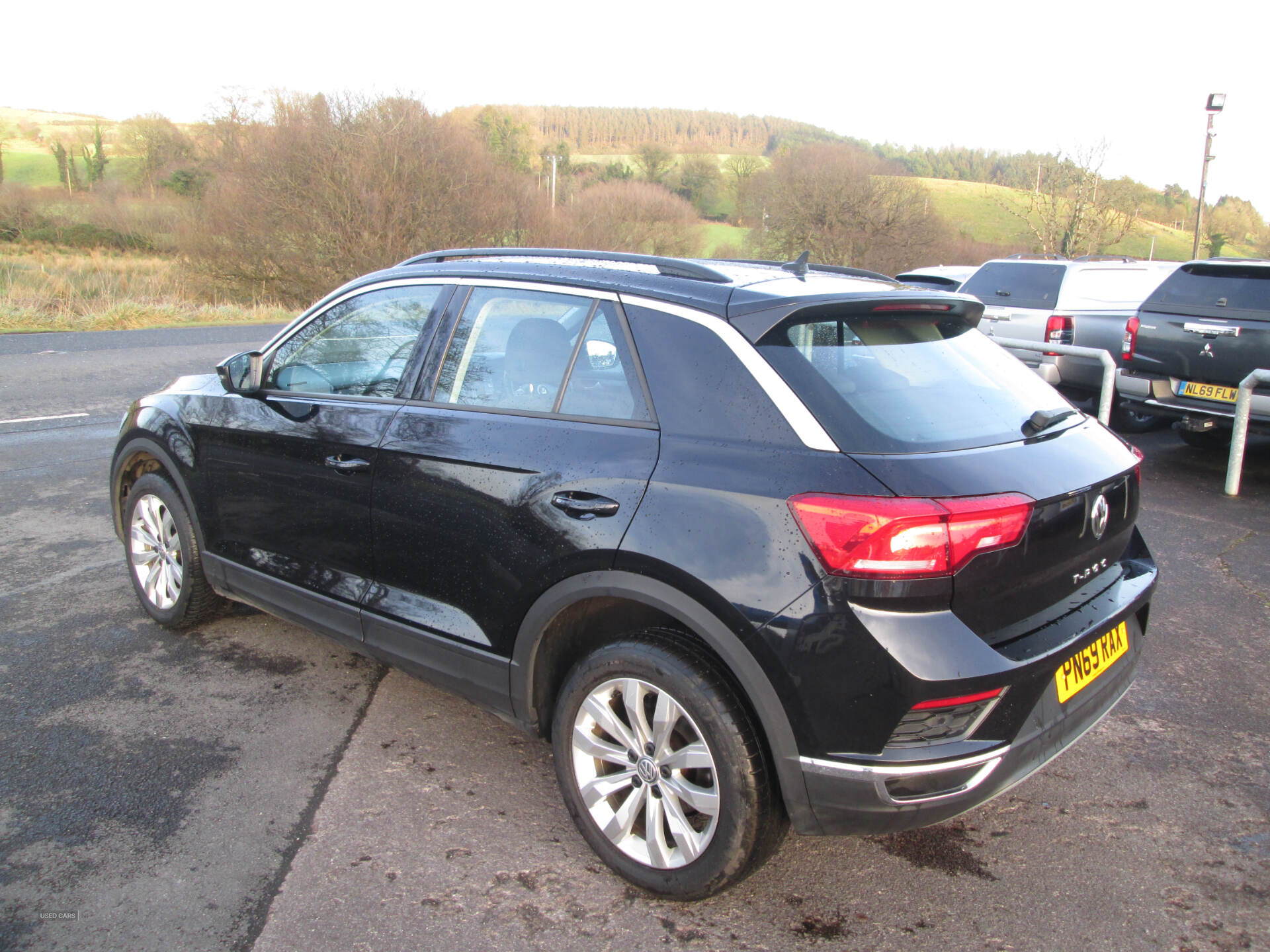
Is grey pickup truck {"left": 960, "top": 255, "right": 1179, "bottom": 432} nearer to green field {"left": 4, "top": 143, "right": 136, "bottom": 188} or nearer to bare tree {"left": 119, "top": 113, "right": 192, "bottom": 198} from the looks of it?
bare tree {"left": 119, "top": 113, "right": 192, "bottom": 198}

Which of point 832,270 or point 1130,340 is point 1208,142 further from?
point 832,270

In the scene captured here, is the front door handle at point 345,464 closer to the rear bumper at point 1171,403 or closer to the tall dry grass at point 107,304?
the rear bumper at point 1171,403

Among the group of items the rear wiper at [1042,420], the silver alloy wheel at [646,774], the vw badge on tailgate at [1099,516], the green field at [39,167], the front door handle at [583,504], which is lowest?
the silver alloy wheel at [646,774]

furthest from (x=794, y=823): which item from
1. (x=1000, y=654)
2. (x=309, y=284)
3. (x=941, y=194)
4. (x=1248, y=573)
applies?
(x=941, y=194)

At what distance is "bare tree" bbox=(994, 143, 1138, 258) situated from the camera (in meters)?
35.6

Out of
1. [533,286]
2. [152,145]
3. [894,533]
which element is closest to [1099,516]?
[894,533]

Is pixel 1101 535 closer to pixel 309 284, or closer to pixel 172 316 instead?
pixel 172 316

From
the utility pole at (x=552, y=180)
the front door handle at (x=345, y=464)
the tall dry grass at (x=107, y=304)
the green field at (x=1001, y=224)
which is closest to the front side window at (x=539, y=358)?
the front door handle at (x=345, y=464)

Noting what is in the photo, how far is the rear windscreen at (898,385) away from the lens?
93.7 inches

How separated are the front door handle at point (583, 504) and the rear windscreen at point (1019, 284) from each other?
9.36 metres

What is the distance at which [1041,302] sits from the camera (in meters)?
10.9

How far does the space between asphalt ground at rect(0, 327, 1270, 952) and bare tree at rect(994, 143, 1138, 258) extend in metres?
36.4

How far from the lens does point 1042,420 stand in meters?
2.74

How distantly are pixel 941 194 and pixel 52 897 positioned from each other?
221 feet
